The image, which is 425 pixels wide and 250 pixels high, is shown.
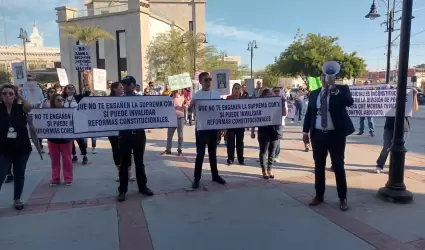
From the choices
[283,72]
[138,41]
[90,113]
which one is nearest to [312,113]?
[90,113]

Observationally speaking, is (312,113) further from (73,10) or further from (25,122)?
(73,10)

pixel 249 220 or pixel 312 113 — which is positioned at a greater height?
pixel 312 113

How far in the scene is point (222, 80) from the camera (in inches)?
309

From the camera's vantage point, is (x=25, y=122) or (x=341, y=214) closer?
(x=341, y=214)

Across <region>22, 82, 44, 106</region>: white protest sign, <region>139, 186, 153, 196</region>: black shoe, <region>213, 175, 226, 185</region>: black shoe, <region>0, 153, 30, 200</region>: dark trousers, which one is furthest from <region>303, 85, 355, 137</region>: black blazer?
<region>22, 82, 44, 106</region>: white protest sign

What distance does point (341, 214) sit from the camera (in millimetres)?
4293

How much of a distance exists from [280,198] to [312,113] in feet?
4.40

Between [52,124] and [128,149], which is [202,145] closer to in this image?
[128,149]

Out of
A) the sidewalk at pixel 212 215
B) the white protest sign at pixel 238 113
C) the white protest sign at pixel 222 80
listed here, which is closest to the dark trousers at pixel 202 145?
the white protest sign at pixel 238 113

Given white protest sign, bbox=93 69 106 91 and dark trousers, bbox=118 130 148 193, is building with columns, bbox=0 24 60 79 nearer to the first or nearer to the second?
white protest sign, bbox=93 69 106 91

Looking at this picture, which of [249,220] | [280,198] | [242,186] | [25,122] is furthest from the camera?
[242,186]

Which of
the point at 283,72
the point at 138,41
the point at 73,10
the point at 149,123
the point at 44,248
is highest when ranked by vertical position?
the point at 73,10

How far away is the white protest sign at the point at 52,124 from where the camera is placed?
18.6ft

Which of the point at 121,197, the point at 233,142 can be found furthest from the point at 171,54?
the point at 121,197
